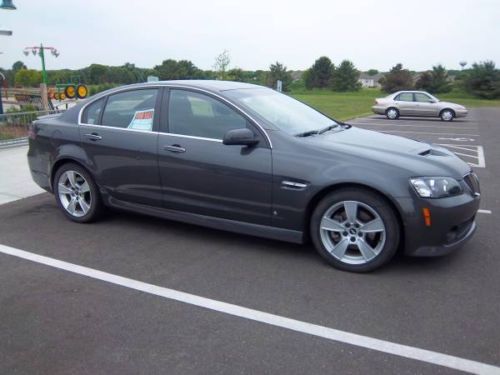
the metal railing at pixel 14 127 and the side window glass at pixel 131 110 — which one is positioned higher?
the side window glass at pixel 131 110

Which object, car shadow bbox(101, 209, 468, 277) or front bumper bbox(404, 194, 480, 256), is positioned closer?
front bumper bbox(404, 194, 480, 256)

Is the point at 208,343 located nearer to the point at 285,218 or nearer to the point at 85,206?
the point at 285,218

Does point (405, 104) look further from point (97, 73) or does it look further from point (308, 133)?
point (97, 73)

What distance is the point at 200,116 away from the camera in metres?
4.80

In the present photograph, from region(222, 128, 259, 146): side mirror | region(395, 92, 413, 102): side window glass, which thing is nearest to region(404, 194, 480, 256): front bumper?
region(222, 128, 259, 146): side mirror

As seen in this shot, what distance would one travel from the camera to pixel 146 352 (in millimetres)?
3000

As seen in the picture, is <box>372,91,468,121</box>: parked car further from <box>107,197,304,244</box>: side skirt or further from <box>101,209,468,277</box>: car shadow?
<box>107,197,304,244</box>: side skirt

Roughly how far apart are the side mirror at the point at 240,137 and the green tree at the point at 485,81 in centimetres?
4536

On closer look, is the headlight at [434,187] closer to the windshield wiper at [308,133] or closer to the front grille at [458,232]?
the front grille at [458,232]

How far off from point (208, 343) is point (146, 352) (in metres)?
0.37

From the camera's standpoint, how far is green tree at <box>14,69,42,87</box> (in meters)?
45.3

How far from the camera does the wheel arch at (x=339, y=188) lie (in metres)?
3.99

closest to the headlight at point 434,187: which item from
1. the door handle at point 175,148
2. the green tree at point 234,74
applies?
the door handle at point 175,148

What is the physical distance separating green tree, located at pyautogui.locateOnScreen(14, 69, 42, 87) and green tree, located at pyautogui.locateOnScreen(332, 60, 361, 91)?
34467mm
